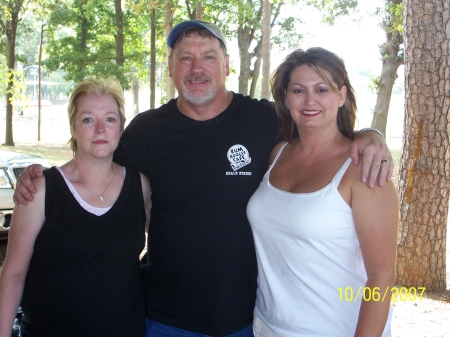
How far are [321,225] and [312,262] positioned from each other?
0.71 feet

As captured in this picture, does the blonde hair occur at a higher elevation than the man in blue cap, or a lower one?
higher

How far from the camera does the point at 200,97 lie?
2.95 m

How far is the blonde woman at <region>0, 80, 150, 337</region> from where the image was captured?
8.00 feet

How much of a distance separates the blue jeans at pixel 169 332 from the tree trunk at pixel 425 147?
3530 mm

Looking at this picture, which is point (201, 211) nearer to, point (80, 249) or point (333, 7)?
point (80, 249)

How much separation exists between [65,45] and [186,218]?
2414 cm

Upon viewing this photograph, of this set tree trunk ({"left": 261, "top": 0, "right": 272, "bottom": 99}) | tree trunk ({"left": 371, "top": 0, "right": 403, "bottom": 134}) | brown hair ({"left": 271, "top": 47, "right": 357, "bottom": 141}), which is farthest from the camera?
tree trunk ({"left": 371, "top": 0, "right": 403, "bottom": 134})

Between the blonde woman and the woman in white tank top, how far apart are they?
0.73 metres

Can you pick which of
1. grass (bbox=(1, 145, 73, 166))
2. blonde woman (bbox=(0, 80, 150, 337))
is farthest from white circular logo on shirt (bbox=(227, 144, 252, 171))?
grass (bbox=(1, 145, 73, 166))

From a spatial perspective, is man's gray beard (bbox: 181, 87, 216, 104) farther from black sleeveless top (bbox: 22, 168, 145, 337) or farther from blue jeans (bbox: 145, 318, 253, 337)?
blue jeans (bbox: 145, 318, 253, 337)

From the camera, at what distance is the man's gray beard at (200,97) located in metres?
2.94

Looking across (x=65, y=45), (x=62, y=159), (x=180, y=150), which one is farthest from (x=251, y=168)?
(x=65, y=45)

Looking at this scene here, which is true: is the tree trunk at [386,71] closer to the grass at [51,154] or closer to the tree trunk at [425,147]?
the grass at [51,154]
